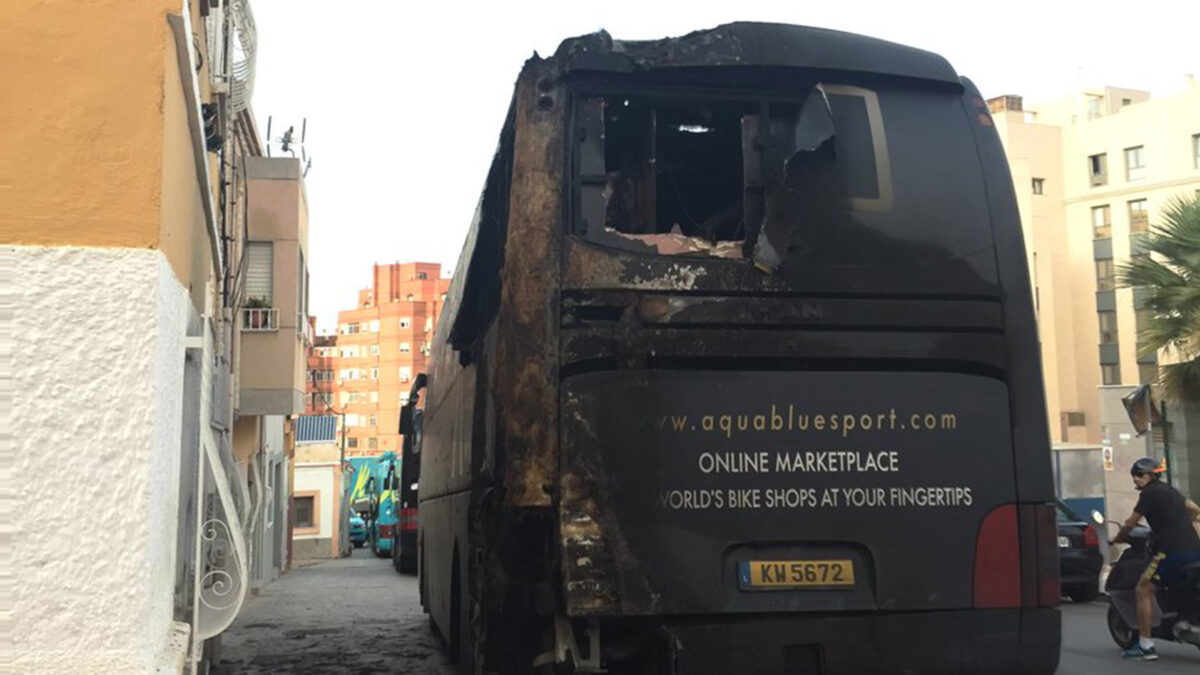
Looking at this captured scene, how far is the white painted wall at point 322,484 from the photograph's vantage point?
4688 cm

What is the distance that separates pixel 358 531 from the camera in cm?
5656

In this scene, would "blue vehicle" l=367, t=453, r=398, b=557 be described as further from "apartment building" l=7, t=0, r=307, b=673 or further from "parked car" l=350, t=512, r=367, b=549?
"apartment building" l=7, t=0, r=307, b=673

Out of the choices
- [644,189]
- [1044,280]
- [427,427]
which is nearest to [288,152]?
[427,427]

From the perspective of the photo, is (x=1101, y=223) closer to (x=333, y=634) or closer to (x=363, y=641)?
(x=333, y=634)

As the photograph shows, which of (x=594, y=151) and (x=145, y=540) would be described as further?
(x=594, y=151)

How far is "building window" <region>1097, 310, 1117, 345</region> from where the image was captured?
5712 cm

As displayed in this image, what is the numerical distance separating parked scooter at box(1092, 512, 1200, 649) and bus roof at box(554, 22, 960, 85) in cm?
664

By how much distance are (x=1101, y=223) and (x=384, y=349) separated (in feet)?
332

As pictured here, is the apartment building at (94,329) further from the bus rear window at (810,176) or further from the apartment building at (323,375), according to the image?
the apartment building at (323,375)

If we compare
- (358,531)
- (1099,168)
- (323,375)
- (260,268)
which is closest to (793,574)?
(260,268)

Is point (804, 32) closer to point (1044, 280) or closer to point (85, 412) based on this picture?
point (85, 412)

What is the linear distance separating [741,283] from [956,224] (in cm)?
109

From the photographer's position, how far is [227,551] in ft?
16.0

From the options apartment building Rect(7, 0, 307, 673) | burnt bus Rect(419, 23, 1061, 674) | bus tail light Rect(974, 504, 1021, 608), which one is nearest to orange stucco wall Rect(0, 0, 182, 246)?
apartment building Rect(7, 0, 307, 673)
